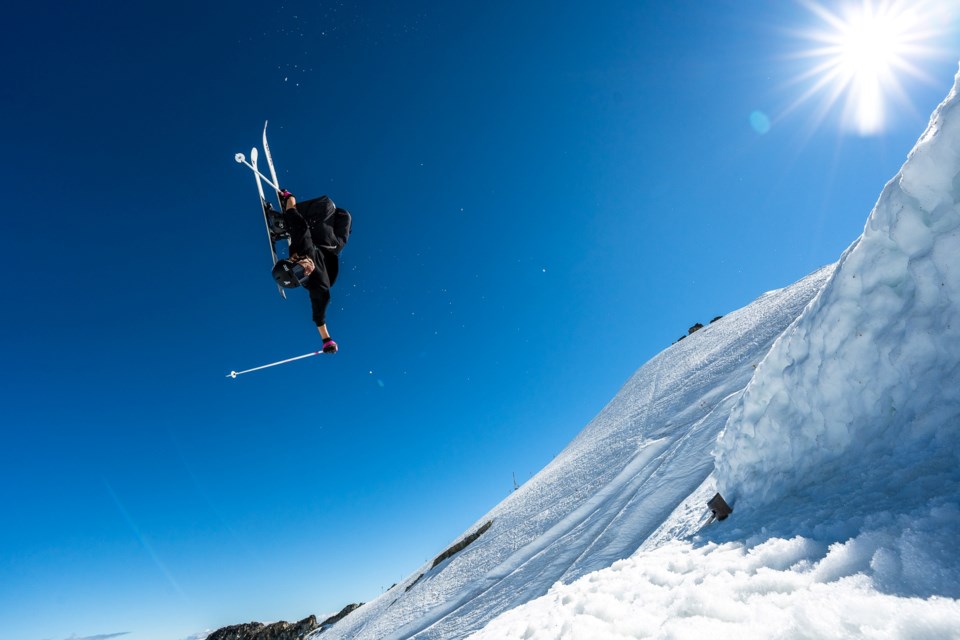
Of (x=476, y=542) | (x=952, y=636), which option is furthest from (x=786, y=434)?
(x=476, y=542)

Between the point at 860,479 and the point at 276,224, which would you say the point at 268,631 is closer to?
the point at 276,224

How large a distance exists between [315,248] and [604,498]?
8.47 metres

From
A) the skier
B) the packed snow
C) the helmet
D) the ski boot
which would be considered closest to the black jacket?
the skier

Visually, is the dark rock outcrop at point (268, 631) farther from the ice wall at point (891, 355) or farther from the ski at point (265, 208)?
the ice wall at point (891, 355)

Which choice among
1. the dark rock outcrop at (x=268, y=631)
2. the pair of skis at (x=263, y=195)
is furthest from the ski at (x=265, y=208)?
the dark rock outcrop at (x=268, y=631)

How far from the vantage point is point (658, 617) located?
2477mm

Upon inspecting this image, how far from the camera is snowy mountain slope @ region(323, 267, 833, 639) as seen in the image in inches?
324

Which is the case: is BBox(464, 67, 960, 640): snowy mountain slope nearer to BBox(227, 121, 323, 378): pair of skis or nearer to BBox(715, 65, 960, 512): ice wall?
BBox(715, 65, 960, 512): ice wall

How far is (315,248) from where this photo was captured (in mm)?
8094

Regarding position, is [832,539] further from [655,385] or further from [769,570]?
[655,385]

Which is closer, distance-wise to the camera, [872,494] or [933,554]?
[933,554]

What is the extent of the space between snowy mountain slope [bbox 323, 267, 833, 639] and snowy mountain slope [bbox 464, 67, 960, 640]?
4.21m

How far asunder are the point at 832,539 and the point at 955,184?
1910mm

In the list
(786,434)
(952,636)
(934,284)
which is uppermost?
(934,284)
